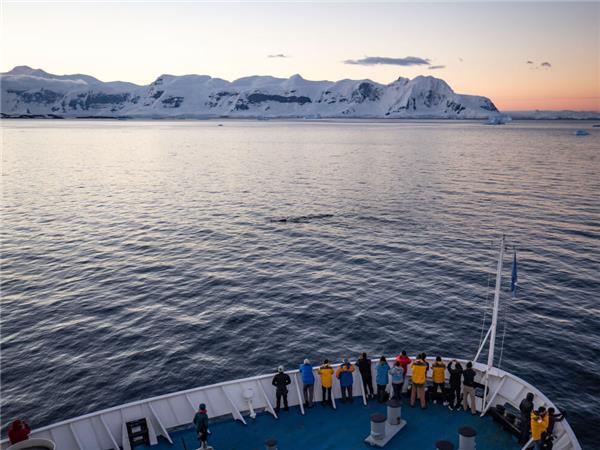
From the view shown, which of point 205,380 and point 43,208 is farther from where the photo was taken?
point 43,208

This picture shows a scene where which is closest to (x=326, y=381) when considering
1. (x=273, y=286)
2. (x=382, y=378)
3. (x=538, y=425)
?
(x=382, y=378)

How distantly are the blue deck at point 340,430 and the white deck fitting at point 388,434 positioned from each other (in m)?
0.19

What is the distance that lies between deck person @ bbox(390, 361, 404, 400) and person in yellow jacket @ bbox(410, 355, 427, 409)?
0.52 metres

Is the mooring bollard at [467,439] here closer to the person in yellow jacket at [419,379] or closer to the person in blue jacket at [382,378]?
the person in yellow jacket at [419,379]

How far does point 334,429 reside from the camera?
17953 mm

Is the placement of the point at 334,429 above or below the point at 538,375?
above

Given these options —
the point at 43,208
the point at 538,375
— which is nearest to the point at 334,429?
the point at 538,375

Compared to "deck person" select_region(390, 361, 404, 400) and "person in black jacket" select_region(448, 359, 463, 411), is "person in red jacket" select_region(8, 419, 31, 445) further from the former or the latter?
"person in black jacket" select_region(448, 359, 463, 411)

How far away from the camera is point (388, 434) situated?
56.8 feet

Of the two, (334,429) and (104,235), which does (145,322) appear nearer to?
(334,429)

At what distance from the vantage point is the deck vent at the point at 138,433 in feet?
55.7

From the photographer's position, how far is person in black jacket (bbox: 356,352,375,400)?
19527 millimetres

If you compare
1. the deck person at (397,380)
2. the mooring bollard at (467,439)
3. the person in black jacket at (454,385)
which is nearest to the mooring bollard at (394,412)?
the deck person at (397,380)

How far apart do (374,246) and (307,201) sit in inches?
1151
